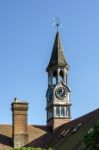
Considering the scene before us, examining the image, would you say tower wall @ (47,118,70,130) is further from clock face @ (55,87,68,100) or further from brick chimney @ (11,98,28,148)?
brick chimney @ (11,98,28,148)

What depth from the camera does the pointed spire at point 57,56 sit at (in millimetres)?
70875

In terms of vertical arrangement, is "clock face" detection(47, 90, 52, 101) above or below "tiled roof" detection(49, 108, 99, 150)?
above

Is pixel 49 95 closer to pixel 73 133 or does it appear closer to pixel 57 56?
pixel 57 56

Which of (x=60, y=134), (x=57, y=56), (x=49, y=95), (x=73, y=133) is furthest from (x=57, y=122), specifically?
(x=73, y=133)

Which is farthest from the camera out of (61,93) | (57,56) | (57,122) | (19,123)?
(57,56)

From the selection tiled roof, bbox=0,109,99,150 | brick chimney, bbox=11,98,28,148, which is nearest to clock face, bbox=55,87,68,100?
tiled roof, bbox=0,109,99,150

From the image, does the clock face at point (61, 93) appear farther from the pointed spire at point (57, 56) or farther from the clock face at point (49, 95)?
the pointed spire at point (57, 56)

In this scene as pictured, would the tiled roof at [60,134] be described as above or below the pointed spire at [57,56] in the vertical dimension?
below

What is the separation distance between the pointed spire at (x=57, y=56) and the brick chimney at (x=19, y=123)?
285 inches

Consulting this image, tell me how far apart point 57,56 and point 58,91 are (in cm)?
458

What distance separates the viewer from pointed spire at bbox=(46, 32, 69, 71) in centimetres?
7088

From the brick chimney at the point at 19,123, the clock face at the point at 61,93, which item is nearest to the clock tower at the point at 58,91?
the clock face at the point at 61,93

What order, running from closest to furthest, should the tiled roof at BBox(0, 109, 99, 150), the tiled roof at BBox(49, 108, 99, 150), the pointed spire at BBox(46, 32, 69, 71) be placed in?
the tiled roof at BBox(49, 108, 99, 150) → the tiled roof at BBox(0, 109, 99, 150) → the pointed spire at BBox(46, 32, 69, 71)

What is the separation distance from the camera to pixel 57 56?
2813 inches
